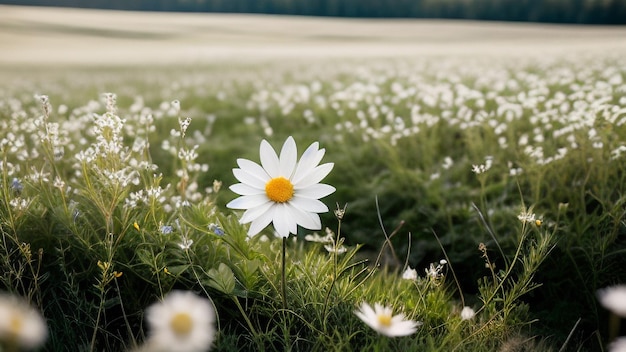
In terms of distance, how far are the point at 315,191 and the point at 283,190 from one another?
95mm

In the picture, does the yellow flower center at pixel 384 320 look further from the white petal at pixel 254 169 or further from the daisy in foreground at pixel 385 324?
the white petal at pixel 254 169

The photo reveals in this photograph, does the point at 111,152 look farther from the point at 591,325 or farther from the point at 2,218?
the point at 591,325

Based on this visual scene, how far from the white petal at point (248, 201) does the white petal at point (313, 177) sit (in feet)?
0.34

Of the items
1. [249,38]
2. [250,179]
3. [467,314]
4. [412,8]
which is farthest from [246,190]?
[412,8]

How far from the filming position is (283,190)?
1653 millimetres

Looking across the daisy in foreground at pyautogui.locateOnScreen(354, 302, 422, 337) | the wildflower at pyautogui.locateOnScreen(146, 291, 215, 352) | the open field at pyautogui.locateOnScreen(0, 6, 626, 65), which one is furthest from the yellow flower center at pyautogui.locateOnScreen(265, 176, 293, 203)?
the open field at pyautogui.locateOnScreen(0, 6, 626, 65)

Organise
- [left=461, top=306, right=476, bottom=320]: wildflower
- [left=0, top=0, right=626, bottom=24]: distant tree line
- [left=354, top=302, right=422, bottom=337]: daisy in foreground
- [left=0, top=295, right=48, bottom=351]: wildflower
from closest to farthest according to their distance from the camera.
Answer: [left=0, top=295, right=48, bottom=351]: wildflower
[left=354, top=302, right=422, bottom=337]: daisy in foreground
[left=461, top=306, right=476, bottom=320]: wildflower
[left=0, top=0, right=626, bottom=24]: distant tree line

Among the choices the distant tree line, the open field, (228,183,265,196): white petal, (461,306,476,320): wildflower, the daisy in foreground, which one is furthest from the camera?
the open field

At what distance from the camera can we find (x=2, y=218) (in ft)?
6.87

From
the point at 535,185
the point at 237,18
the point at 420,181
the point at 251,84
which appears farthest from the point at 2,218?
the point at 237,18

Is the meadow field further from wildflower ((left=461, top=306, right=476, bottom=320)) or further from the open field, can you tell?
the open field

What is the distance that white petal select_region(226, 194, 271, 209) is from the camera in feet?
5.36

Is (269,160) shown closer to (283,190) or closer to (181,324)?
(283,190)

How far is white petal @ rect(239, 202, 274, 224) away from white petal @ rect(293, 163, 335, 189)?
0.11m
